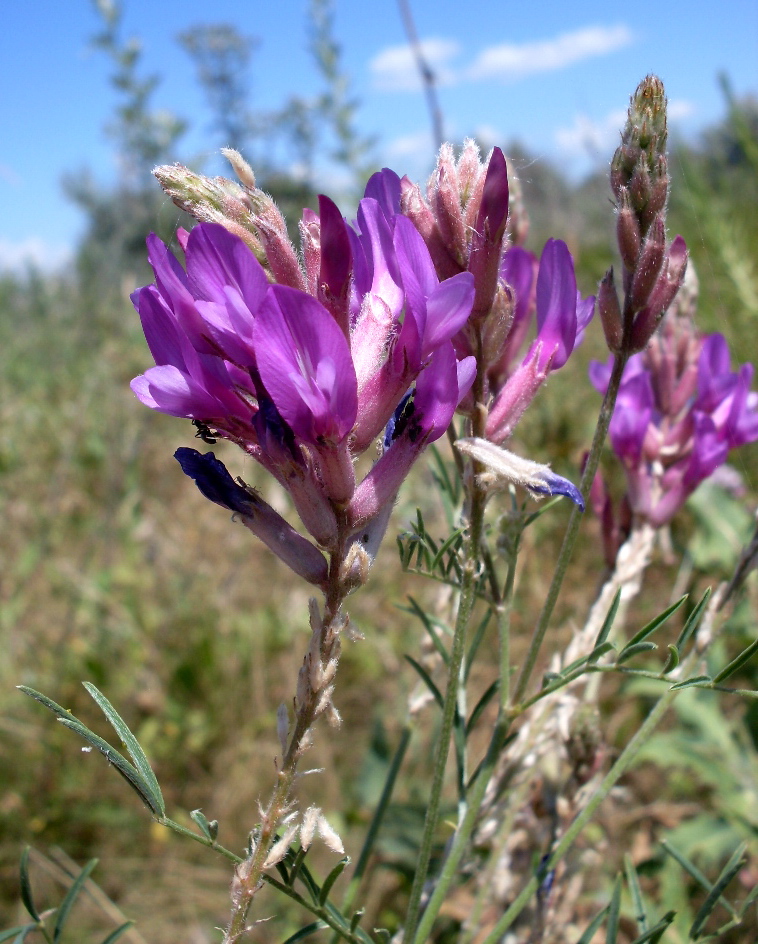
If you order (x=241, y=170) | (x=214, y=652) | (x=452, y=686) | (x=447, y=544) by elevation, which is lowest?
(x=214, y=652)

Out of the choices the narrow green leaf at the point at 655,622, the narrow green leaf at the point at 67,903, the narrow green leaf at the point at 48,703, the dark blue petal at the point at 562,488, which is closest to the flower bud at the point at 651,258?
the dark blue petal at the point at 562,488

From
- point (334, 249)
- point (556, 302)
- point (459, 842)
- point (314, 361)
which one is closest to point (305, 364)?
point (314, 361)

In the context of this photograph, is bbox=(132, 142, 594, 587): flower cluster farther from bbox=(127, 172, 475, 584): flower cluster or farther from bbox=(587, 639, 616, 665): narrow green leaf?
bbox=(587, 639, 616, 665): narrow green leaf

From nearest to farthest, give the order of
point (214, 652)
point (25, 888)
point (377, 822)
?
point (25, 888) < point (377, 822) < point (214, 652)

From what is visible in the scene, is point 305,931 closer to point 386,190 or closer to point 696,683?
point 696,683

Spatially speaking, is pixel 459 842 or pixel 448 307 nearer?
pixel 448 307

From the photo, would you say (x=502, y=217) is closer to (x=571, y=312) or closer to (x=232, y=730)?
(x=571, y=312)

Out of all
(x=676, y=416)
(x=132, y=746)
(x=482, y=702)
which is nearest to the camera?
(x=132, y=746)
